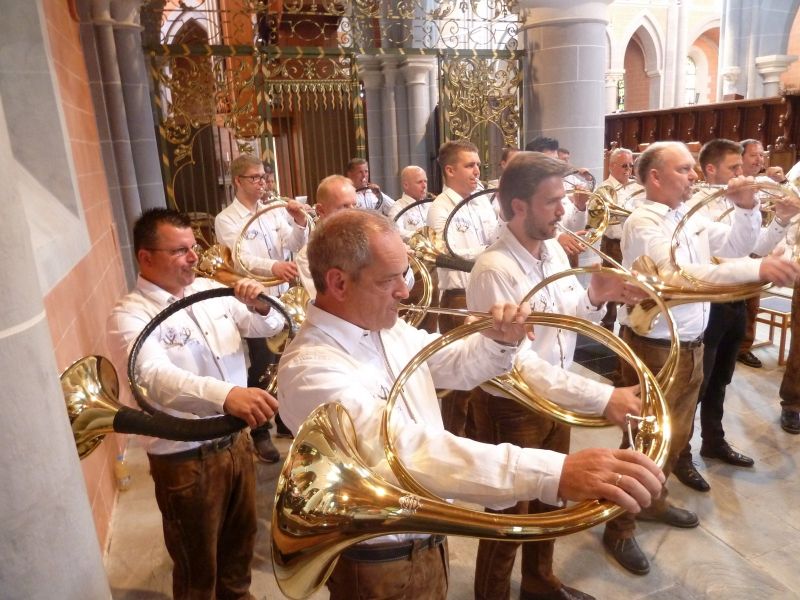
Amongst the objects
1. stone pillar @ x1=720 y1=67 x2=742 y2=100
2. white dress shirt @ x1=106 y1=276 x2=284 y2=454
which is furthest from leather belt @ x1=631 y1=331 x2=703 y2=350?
stone pillar @ x1=720 y1=67 x2=742 y2=100

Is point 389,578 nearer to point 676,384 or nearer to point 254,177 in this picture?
point 676,384

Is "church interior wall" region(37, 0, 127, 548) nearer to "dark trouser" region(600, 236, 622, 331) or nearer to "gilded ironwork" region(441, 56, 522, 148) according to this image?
"gilded ironwork" region(441, 56, 522, 148)

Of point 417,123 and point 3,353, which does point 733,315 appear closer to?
point 3,353

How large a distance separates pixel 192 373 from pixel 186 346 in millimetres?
204

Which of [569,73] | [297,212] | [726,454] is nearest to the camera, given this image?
[726,454]

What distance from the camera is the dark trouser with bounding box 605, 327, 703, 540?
334 cm

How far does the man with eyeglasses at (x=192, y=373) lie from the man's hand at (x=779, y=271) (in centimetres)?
217

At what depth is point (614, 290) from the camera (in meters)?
2.52

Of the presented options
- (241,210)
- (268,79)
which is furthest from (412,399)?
(268,79)

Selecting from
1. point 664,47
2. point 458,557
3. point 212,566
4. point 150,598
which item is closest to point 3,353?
point 212,566

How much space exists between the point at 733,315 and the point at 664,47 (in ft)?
64.9

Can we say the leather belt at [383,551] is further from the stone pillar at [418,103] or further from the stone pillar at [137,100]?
the stone pillar at [418,103]

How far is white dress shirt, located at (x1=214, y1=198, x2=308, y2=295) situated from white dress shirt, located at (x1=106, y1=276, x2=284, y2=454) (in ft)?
6.72

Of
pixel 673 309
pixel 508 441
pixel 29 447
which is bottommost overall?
pixel 508 441
